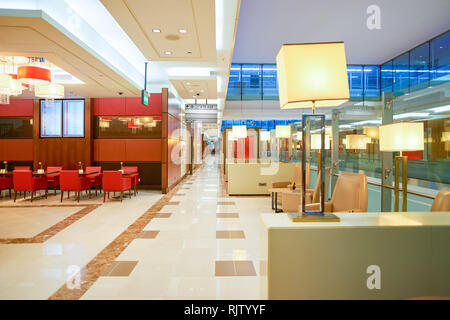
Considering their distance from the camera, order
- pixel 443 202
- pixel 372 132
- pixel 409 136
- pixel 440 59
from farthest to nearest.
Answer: pixel 440 59, pixel 372 132, pixel 409 136, pixel 443 202


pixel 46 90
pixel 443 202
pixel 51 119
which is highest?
pixel 46 90

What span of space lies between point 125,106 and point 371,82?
11164 mm

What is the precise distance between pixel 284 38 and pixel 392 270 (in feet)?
28.0

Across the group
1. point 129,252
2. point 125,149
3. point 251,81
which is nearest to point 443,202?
point 129,252

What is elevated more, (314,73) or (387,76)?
(387,76)

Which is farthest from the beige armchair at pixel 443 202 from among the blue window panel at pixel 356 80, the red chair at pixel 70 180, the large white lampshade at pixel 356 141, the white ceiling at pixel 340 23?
the blue window panel at pixel 356 80

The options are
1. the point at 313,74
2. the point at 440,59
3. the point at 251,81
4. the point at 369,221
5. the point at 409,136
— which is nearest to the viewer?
the point at 313,74

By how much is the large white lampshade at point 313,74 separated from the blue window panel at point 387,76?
12699mm

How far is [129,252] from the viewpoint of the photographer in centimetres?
371

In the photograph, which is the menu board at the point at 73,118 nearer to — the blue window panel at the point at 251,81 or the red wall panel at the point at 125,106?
the red wall panel at the point at 125,106

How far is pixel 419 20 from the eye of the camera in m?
8.07

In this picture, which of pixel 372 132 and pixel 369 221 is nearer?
pixel 369 221

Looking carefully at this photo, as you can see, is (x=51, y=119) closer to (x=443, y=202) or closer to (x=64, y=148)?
(x=64, y=148)

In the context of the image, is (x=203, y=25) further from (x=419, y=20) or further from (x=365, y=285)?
(x=419, y=20)
